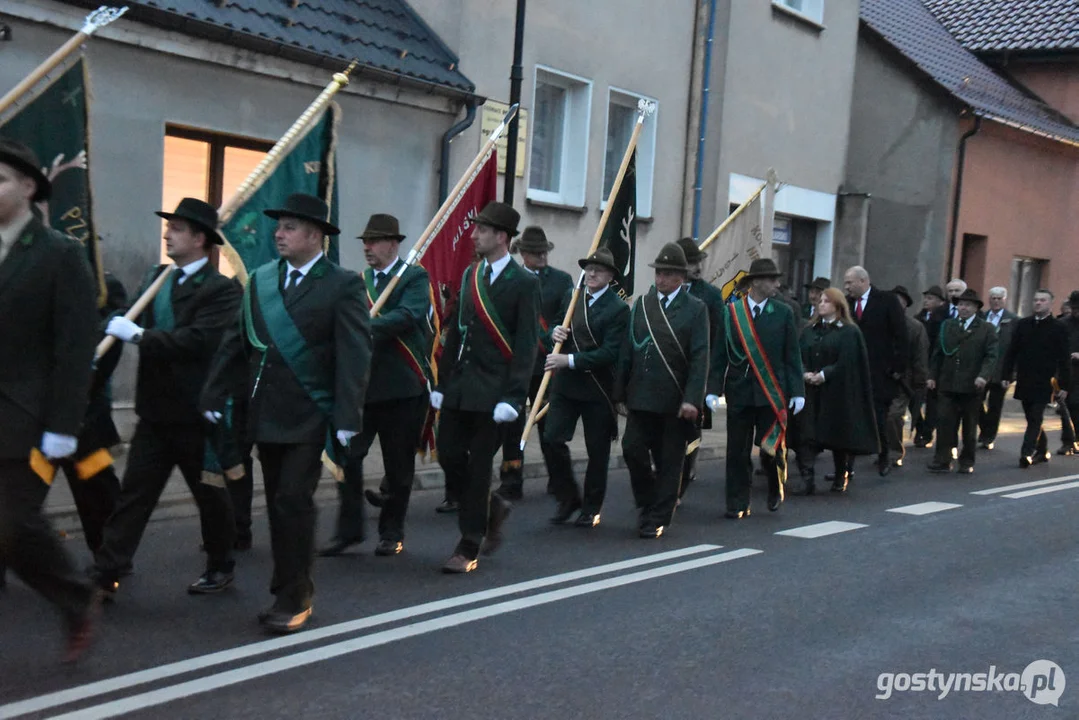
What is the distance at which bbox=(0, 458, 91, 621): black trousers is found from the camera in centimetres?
478

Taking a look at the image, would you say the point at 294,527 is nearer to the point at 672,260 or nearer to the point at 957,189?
the point at 672,260

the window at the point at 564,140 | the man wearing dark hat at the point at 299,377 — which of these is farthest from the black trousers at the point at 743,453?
the window at the point at 564,140

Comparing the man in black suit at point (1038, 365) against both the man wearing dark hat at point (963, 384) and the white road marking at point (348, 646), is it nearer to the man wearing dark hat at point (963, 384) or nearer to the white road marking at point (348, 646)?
the man wearing dark hat at point (963, 384)

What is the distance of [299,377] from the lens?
5844 mm

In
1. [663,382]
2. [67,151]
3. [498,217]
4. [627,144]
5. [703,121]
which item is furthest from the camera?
[703,121]

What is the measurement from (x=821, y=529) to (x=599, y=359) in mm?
1946

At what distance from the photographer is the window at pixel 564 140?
53.7 ft

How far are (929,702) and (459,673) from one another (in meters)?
1.80

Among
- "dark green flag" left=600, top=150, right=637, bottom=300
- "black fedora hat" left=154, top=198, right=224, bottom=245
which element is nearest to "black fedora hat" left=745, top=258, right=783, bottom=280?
"dark green flag" left=600, top=150, right=637, bottom=300

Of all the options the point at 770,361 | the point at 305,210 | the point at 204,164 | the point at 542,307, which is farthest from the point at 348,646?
the point at 204,164

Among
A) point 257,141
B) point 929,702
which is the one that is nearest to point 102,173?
point 257,141

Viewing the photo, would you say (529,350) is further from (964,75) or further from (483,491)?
(964,75)

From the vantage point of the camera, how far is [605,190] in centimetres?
1739

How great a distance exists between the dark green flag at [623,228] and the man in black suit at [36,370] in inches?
218
